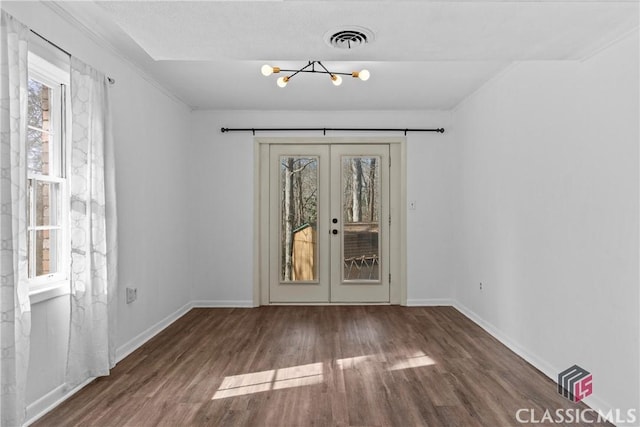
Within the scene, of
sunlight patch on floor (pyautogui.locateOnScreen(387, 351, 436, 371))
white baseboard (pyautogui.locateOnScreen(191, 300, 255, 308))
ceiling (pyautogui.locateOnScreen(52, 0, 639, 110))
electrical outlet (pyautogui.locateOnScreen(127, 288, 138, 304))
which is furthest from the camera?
white baseboard (pyautogui.locateOnScreen(191, 300, 255, 308))

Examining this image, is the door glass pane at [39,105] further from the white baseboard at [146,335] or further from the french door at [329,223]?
the french door at [329,223]

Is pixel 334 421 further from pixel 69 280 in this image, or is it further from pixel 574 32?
pixel 574 32

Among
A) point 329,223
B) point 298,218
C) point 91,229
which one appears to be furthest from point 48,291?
point 329,223

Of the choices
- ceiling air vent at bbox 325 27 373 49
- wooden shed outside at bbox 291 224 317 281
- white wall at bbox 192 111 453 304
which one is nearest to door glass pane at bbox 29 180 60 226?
ceiling air vent at bbox 325 27 373 49

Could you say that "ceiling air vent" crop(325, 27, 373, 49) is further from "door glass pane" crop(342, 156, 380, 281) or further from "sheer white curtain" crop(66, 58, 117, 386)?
"door glass pane" crop(342, 156, 380, 281)

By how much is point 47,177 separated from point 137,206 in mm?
1136

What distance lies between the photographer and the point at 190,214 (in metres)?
5.29

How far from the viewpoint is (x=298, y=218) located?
5.38 m

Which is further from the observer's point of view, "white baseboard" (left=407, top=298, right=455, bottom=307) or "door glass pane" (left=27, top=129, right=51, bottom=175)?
"white baseboard" (left=407, top=298, right=455, bottom=307)

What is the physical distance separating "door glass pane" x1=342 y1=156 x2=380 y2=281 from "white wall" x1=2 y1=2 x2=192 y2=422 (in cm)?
206

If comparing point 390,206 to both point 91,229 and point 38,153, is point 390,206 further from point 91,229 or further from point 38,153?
point 38,153

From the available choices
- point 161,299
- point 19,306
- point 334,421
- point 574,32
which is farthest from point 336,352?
point 574,32
